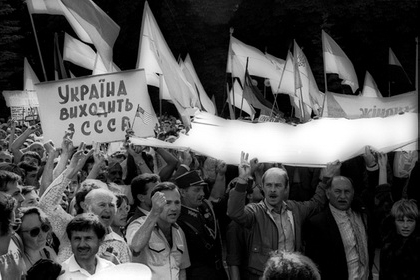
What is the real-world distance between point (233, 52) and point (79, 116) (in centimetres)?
993

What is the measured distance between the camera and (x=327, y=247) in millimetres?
6621

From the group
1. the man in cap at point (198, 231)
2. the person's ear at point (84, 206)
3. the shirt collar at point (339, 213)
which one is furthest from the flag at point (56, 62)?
the person's ear at point (84, 206)

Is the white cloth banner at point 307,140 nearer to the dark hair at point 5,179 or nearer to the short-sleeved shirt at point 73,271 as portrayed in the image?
the dark hair at point 5,179

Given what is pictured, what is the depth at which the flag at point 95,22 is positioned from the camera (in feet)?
33.1

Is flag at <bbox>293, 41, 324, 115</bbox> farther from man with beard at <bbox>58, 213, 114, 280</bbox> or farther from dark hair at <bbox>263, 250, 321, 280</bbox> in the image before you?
dark hair at <bbox>263, 250, 321, 280</bbox>

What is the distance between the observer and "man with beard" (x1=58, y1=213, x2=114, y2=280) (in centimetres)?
475

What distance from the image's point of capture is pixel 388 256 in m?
5.80

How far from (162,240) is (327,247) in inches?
57.9

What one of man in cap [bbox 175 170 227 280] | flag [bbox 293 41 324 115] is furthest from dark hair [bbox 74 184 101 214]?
flag [bbox 293 41 324 115]

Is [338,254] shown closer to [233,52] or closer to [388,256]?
[388,256]

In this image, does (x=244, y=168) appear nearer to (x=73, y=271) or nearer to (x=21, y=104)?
(x=73, y=271)

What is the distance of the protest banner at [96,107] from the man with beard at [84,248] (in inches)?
136

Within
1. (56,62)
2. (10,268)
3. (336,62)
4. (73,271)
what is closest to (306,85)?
(336,62)

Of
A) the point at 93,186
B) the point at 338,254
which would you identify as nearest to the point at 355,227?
the point at 338,254
